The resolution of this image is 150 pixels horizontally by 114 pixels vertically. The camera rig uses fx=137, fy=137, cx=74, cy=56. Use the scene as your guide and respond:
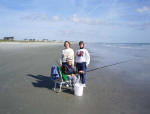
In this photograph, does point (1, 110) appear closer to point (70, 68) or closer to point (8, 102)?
point (8, 102)

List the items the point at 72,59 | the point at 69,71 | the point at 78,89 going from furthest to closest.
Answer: the point at 72,59 → the point at 69,71 → the point at 78,89

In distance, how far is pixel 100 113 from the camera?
3590 mm

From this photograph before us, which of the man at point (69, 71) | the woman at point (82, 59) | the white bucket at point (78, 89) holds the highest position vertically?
the woman at point (82, 59)

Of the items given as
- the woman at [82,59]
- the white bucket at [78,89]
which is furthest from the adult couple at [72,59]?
the white bucket at [78,89]

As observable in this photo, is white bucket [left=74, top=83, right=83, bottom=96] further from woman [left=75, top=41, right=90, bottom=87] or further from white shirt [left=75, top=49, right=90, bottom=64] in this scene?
white shirt [left=75, top=49, right=90, bottom=64]

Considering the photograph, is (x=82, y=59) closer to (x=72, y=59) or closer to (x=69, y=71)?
(x=72, y=59)

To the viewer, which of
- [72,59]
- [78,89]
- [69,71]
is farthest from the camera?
[72,59]

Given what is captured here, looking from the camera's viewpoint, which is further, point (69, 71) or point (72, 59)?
point (72, 59)

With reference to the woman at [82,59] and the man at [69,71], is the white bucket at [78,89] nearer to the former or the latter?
the man at [69,71]

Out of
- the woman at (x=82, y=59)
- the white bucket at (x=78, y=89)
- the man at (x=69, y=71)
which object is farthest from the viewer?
the woman at (x=82, y=59)

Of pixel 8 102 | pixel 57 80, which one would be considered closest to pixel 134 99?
pixel 57 80

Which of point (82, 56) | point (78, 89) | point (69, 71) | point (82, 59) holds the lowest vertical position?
point (78, 89)

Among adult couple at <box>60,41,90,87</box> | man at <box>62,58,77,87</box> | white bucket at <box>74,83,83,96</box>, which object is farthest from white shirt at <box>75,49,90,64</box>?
white bucket at <box>74,83,83,96</box>

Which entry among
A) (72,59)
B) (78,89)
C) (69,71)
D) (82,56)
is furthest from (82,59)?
(78,89)
